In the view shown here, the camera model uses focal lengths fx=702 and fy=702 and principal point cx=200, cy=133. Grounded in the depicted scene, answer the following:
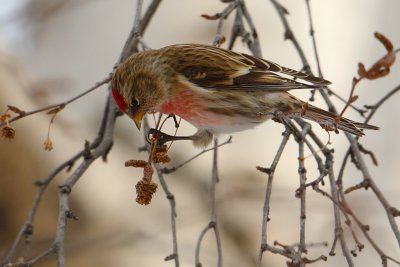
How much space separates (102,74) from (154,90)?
9.35 feet

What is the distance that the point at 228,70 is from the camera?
2.37m

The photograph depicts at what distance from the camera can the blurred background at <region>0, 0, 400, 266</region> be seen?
4.74 metres

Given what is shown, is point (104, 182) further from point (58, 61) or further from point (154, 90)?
point (154, 90)

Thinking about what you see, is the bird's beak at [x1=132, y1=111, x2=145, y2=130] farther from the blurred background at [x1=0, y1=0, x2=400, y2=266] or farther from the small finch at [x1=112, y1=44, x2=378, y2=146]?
the blurred background at [x1=0, y1=0, x2=400, y2=266]

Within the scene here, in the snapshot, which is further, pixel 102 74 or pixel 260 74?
pixel 102 74

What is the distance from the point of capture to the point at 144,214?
5.05 meters

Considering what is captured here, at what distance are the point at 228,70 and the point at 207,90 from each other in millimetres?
98

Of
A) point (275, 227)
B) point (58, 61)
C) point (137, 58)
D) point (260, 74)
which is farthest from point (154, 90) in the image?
point (58, 61)

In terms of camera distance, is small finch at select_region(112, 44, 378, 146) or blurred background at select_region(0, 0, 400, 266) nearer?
small finch at select_region(112, 44, 378, 146)

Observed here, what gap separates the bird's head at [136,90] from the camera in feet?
7.57

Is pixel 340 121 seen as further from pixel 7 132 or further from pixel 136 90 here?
pixel 7 132

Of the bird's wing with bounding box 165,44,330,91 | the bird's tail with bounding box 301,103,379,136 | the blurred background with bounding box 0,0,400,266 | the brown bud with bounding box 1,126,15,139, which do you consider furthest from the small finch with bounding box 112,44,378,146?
the blurred background with bounding box 0,0,400,266

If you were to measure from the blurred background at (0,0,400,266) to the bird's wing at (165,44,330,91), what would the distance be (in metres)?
2.10

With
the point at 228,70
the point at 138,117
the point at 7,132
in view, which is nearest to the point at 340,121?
the point at 228,70
